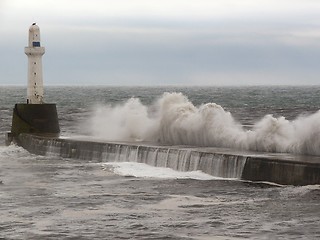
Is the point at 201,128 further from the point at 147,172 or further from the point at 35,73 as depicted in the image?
the point at 35,73

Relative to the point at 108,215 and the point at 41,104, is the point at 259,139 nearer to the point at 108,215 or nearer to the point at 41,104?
the point at 108,215

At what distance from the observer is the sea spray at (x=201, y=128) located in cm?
1917

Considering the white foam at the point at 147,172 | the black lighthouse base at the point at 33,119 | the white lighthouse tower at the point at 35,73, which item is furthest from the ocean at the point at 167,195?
the white lighthouse tower at the point at 35,73

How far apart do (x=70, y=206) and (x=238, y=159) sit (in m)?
4.40

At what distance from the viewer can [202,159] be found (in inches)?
721

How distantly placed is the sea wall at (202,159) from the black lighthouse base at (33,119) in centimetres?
231

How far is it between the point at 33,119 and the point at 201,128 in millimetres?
6633

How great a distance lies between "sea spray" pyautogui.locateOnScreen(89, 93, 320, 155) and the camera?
62.9 feet

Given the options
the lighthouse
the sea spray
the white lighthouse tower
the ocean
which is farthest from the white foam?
the white lighthouse tower

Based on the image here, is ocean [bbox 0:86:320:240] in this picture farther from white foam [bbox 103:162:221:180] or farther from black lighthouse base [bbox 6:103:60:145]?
black lighthouse base [bbox 6:103:60:145]

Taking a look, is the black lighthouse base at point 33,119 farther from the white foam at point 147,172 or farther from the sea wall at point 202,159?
the white foam at point 147,172

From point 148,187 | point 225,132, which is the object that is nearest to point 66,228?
point 148,187

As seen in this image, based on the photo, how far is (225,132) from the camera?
21625 millimetres

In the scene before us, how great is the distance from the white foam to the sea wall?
0.20 m
